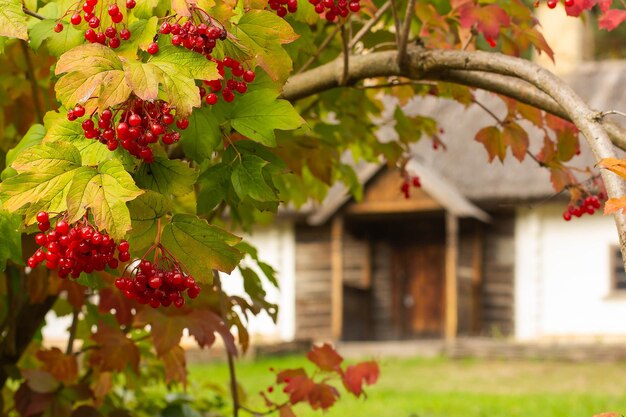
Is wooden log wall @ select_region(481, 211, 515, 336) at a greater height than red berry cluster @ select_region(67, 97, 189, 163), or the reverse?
wooden log wall @ select_region(481, 211, 515, 336)

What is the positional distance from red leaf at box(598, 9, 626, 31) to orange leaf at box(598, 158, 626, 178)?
3.81 ft

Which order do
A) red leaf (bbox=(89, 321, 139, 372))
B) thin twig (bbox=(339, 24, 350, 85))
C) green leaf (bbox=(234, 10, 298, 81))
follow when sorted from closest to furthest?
green leaf (bbox=(234, 10, 298, 81)) → thin twig (bbox=(339, 24, 350, 85)) → red leaf (bbox=(89, 321, 139, 372))

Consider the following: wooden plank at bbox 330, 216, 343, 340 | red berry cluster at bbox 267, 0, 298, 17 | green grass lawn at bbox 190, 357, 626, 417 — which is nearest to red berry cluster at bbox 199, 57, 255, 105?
red berry cluster at bbox 267, 0, 298, 17

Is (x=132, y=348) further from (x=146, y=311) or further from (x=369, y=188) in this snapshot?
(x=369, y=188)

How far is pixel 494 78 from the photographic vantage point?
2.91m

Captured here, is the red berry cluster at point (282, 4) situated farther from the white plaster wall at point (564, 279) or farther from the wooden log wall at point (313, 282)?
the wooden log wall at point (313, 282)

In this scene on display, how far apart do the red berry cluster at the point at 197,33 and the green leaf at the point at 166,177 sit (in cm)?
27

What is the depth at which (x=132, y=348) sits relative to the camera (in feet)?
12.3

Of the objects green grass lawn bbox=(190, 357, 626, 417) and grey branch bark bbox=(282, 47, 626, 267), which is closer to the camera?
grey branch bark bbox=(282, 47, 626, 267)

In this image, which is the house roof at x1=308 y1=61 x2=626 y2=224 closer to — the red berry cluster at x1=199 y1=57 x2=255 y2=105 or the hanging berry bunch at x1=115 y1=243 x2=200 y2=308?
the red berry cluster at x1=199 y1=57 x2=255 y2=105

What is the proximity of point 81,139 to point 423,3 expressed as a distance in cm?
187

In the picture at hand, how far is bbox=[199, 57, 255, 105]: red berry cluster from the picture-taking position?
2.16m

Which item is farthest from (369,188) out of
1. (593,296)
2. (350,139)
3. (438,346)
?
(350,139)

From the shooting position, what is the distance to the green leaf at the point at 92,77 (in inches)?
76.0
